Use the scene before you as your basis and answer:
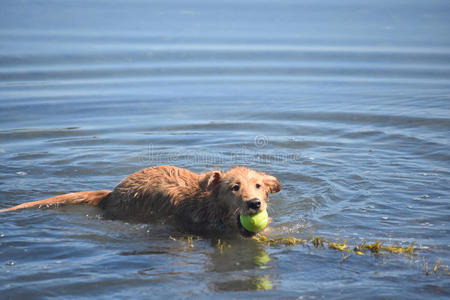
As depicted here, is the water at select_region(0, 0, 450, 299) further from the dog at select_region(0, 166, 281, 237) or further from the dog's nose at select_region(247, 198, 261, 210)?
the dog's nose at select_region(247, 198, 261, 210)

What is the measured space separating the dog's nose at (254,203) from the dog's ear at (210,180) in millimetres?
754

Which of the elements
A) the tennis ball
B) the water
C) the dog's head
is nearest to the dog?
the dog's head

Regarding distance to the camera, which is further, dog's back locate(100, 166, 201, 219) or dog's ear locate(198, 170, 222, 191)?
dog's back locate(100, 166, 201, 219)

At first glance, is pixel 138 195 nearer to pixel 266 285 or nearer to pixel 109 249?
pixel 109 249

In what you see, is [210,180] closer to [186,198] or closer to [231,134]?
[186,198]

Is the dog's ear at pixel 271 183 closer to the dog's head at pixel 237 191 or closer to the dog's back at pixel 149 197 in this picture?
the dog's head at pixel 237 191

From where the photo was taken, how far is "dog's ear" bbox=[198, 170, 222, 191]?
7.39 m

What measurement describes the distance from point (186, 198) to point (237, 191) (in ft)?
2.83

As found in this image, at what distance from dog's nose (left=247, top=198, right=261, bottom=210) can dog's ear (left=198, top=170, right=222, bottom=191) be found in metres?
0.75

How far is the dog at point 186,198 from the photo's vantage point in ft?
23.8

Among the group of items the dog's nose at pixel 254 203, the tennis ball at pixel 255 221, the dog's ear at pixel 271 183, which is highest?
the dog's ear at pixel 271 183

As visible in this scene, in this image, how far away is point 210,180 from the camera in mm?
7363

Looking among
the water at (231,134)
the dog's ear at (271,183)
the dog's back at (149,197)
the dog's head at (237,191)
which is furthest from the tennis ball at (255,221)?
the dog's back at (149,197)

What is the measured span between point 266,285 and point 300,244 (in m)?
1.18
